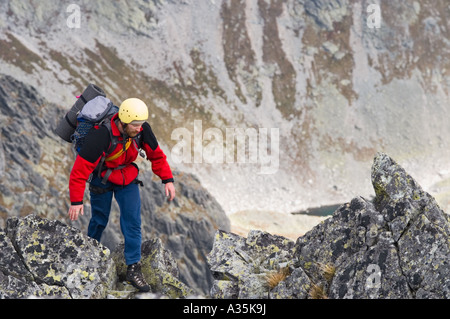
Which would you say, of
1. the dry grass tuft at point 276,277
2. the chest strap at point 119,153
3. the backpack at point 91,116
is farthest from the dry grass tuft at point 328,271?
the backpack at point 91,116

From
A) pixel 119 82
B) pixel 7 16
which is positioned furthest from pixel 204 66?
pixel 7 16

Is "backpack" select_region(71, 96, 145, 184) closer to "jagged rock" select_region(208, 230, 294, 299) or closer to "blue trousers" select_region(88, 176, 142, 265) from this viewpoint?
"blue trousers" select_region(88, 176, 142, 265)

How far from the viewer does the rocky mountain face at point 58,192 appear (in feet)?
148

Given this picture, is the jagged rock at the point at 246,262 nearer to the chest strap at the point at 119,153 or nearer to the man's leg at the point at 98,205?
the man's leg at the point at 98,205

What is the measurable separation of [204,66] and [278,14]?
18912 millimetres

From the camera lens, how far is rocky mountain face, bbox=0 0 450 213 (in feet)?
223

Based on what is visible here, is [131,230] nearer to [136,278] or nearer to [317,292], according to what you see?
[136,278]

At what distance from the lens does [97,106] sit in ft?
32.8

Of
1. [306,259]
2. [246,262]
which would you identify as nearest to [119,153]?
[246,262]

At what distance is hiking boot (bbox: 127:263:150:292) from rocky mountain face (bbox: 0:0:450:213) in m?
50.7

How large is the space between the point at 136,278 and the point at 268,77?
7435 cm

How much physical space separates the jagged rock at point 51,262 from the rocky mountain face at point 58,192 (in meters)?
34.6

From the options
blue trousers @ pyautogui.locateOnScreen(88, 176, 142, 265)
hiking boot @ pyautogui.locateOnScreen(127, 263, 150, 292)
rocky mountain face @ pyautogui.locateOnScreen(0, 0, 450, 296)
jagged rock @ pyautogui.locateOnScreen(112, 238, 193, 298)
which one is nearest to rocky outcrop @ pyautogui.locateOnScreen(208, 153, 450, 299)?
jagged rock @ pyautogui.locateOnScreen(112, 238, 193, 298)
